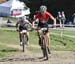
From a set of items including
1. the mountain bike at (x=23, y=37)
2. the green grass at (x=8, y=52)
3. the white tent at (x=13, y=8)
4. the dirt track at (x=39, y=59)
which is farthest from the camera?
the white tent at (x=13, y=8)

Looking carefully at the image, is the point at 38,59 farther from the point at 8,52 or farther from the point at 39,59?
the point at 8,52

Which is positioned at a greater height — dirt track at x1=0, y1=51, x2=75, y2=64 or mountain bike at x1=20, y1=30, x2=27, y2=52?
mountain bike at x1=20, y1=30, x2=27, y2=52

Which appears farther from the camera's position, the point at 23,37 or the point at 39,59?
the point at 23,37

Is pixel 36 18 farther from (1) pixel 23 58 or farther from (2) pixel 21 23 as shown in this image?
(2) pixel 21 23

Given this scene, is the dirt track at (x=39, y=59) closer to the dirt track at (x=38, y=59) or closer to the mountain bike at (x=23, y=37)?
the dirt track at (x=38, y=59)

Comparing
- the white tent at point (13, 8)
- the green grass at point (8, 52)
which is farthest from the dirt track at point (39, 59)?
the white tent at point (13, 8)

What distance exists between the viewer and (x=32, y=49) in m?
20.0

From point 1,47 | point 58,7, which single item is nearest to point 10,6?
point 58,7

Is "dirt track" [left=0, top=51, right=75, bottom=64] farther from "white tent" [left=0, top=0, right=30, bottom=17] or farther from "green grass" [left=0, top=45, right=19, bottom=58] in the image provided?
"white tent" [left=0, top=0, right=30, bottom=17]

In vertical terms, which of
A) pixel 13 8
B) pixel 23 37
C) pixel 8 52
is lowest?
pixel 8 52

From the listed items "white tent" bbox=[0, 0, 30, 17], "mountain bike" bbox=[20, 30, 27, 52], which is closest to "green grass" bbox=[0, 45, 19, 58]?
"mountain bike" bbox=[20, 30, 27, 52]

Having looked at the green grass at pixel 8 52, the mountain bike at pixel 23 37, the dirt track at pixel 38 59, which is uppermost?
the mountain bike at pixel 23 37

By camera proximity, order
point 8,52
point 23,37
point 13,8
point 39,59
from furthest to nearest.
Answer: point 13,8 < point 23,37 < point 8,52 < point 39,59

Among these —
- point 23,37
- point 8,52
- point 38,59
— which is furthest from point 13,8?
point 38,59
